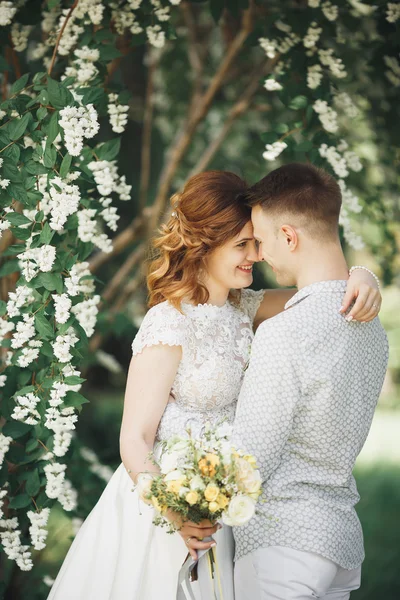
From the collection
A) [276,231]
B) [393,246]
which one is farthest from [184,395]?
[393,246]

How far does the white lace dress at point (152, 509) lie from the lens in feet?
7.77

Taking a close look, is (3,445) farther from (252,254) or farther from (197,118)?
(197,118)

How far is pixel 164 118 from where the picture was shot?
6.59 meters

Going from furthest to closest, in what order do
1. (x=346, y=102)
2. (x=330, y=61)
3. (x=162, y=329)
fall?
(x=346, y=102) → (x=330, y=61) → (x=162, y=329)

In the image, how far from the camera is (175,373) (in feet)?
7.88

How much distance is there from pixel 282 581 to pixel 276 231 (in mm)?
1022

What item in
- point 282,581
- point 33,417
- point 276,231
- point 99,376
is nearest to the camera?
point 282,581

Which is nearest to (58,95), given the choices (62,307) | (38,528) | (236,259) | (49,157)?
(49,157)

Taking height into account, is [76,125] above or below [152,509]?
above

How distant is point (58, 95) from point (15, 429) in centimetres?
118

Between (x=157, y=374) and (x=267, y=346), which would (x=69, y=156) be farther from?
(x=267, y=346)

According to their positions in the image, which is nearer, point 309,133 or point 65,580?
point 65,580

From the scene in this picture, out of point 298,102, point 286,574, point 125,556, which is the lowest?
point 125,556

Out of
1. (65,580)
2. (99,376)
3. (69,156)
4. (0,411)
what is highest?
(69,156)
